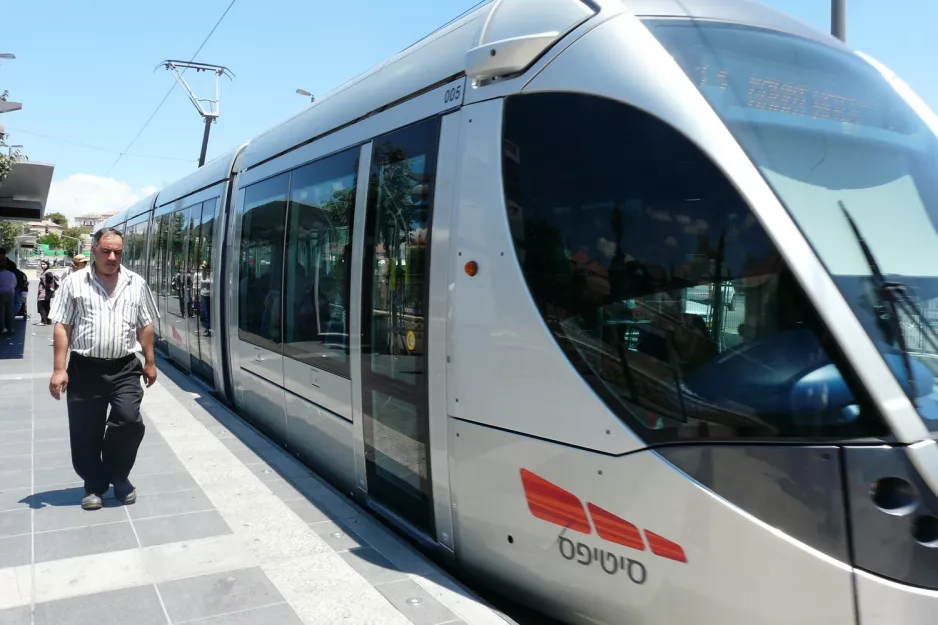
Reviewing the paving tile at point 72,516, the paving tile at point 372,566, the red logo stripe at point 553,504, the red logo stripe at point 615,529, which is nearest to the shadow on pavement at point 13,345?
the paving tile at point 72,516

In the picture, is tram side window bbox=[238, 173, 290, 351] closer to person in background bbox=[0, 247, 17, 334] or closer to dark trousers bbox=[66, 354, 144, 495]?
dark trousers bbox=[66, 354, 144, 495]

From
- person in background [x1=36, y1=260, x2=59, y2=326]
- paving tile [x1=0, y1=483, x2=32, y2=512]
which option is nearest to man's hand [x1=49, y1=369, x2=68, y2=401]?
paving tile [x1=0, y1=483, x2=32, y2=512]

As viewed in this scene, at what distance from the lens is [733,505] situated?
271 cm

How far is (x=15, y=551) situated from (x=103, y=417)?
1020mm

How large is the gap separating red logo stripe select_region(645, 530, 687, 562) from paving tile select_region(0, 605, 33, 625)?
2734 millimetres

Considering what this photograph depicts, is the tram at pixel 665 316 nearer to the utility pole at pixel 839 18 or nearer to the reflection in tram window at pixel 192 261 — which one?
the utility pole at pixel 839 18

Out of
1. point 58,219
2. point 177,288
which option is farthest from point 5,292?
point 58,219

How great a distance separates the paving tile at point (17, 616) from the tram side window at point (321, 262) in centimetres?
218

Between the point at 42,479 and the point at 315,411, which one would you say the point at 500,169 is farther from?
the point at 42,479

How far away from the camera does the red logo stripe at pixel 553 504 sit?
3201 mm

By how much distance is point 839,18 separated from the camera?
6.41 metres

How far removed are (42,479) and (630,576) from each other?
4.74m

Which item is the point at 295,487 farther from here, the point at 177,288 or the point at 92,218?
the point at 92,218

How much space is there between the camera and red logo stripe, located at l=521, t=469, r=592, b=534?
3.20 metres
